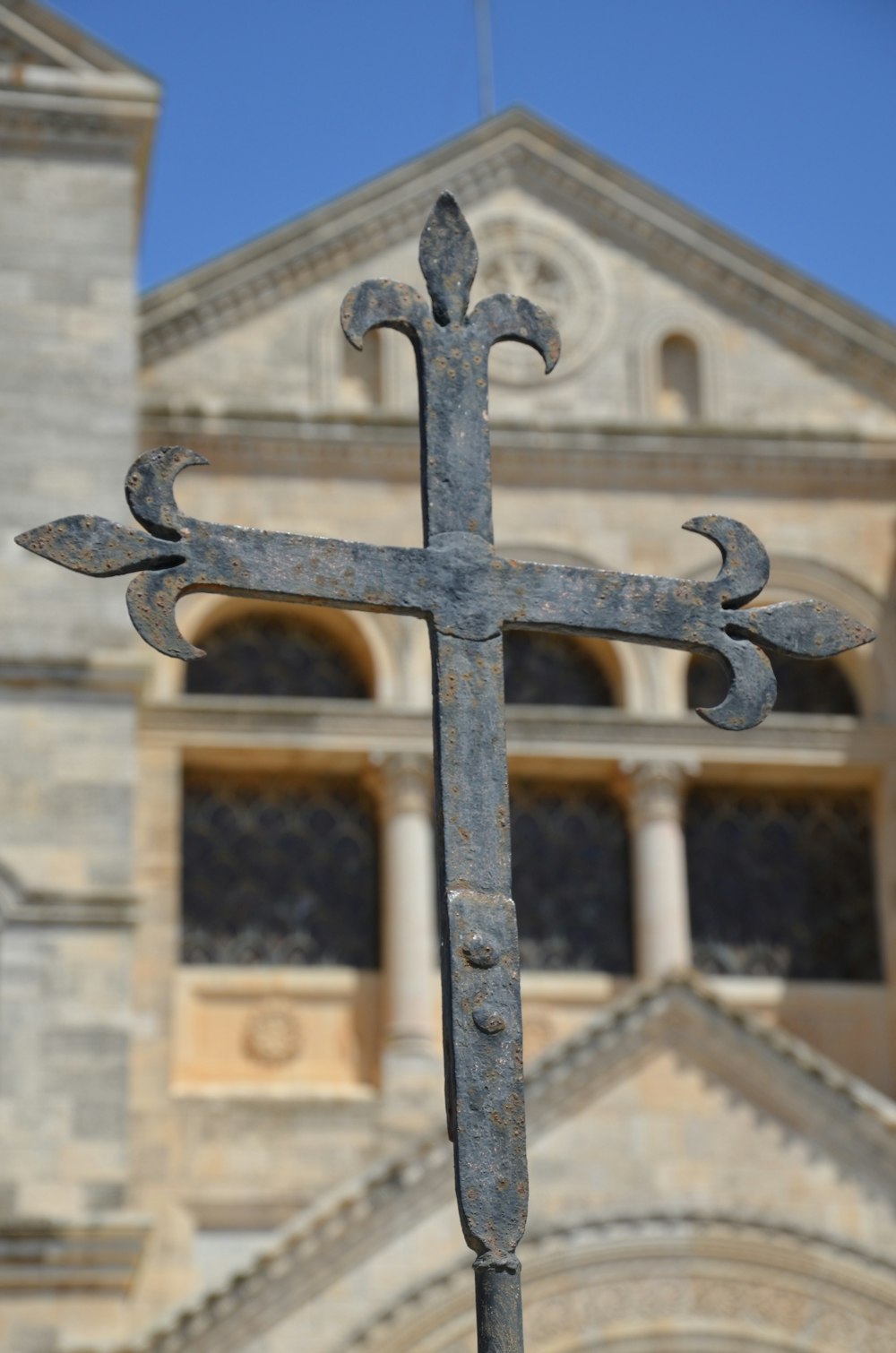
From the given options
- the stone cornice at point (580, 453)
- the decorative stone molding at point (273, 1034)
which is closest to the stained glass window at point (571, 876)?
the decorative stone molding at point (273, 1034)

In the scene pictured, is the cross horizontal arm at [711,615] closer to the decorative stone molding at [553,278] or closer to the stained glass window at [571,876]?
the stained glass window at [571,876]

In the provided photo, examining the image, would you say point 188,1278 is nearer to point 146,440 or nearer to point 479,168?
point 146,440

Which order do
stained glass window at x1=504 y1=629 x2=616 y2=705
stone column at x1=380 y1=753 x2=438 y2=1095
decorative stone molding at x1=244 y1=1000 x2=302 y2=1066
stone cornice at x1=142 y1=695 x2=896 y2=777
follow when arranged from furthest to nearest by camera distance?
stained glass window at x1=504 y1=629 x2=616 y2=705 < stone cornice at x1=142 y1=695 x2=896 y2=777 < decorative stone molding at x1=244 y1=1000 x2=302 y2=1066 < stone column at x1=380 y1=753 x2=438 y2=1095

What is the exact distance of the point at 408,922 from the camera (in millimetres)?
20594

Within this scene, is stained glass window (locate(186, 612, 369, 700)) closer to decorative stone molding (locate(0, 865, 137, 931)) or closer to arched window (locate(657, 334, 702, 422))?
decorative stone molding (locate(0, 865, 137, 931))

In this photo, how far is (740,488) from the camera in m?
22.6

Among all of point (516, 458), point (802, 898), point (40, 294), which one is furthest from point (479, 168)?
point (802, 898)

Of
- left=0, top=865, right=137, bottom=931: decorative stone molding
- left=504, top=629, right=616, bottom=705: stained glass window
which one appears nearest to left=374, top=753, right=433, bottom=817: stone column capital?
left=504, top=629, right=616, bottom=705: stained glass window

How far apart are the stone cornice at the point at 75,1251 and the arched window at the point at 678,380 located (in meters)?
8.70

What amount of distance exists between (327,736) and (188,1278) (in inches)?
166

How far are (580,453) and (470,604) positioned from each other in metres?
16.0

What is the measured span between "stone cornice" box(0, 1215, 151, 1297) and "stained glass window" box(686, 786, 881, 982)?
5.57 metres

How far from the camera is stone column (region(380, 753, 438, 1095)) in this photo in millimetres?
20234

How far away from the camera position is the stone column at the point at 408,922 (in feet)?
66.4
